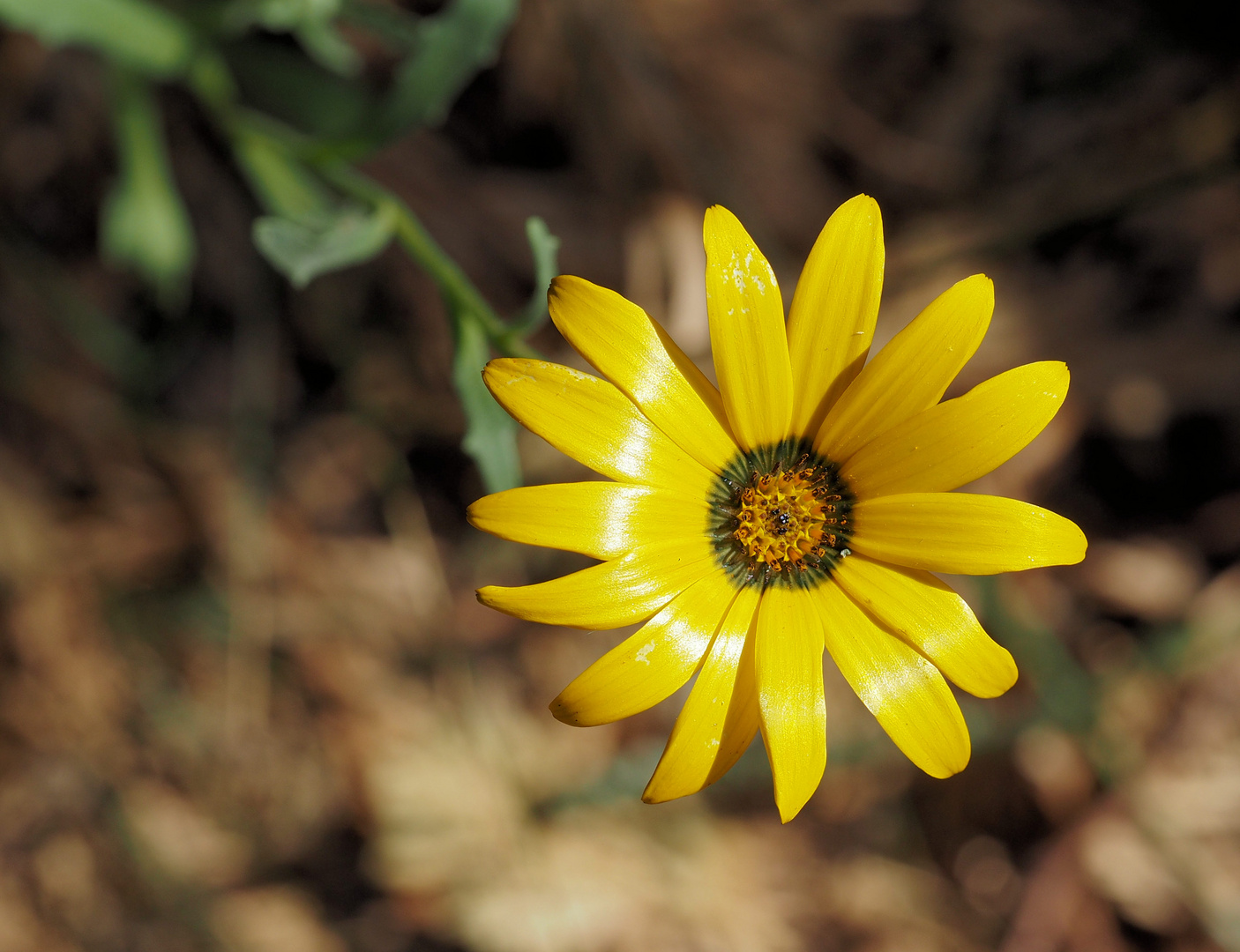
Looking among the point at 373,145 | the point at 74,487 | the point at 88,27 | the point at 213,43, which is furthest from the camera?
the point at 74,487

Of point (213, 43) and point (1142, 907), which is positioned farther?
point (1142, 907)

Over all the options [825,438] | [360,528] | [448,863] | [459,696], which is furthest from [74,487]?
[825,438]

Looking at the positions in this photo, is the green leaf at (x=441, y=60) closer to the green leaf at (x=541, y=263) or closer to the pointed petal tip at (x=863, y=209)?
the green leaf at (x=541, y=263)

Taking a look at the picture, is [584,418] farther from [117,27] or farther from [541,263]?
[117,27]

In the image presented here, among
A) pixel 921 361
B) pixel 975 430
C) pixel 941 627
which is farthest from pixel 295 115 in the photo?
pixel 941 627

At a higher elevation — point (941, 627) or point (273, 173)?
point (273, 173)

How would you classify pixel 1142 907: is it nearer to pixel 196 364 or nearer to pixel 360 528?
pixel 360 528

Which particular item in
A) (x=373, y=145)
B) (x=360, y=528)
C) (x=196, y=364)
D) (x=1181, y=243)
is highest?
(x=1181, y=243)
